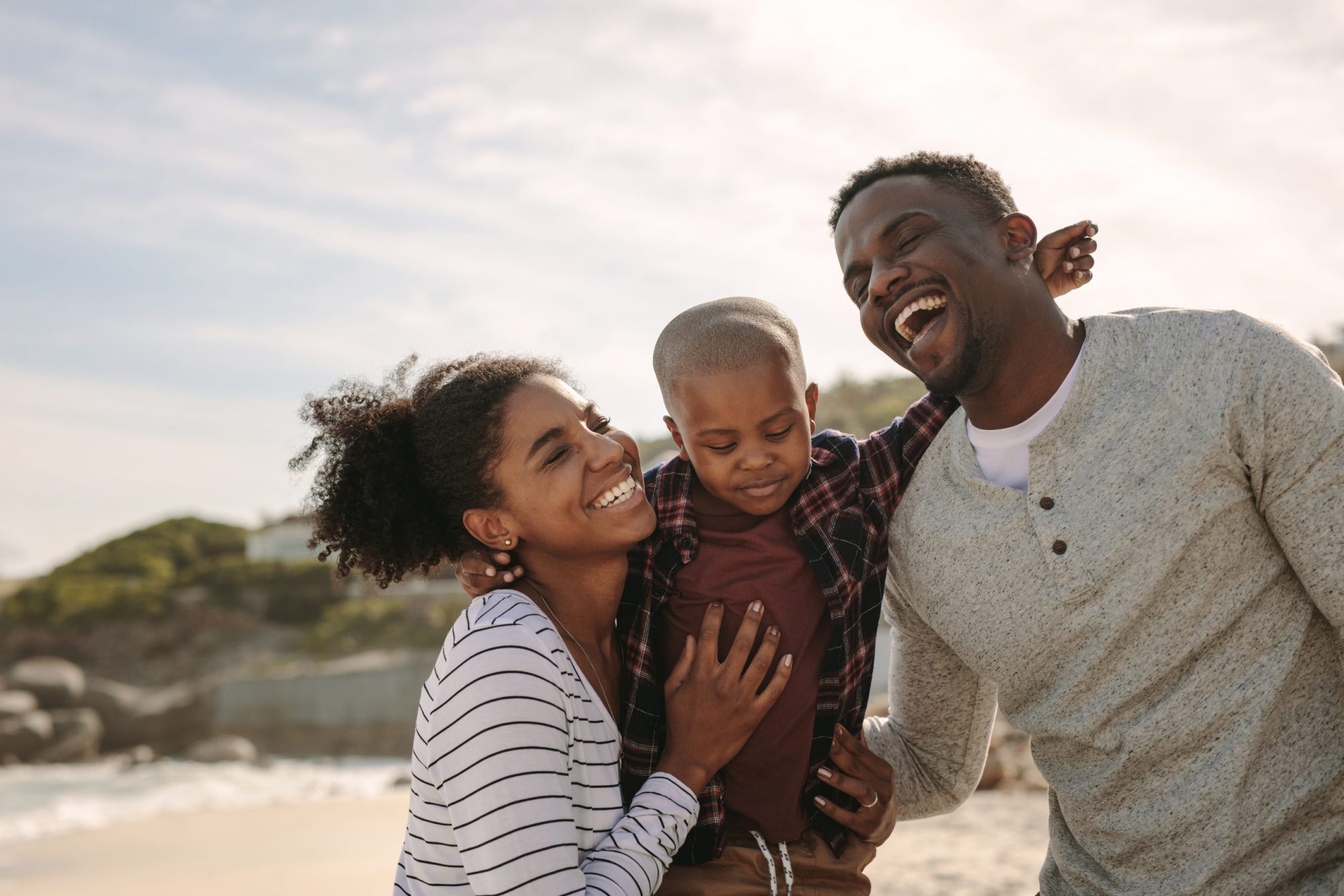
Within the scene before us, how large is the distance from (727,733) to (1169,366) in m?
1.35

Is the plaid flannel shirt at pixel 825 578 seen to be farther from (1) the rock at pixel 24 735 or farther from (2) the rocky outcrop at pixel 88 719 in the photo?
(1) the rock at pixel 24 735

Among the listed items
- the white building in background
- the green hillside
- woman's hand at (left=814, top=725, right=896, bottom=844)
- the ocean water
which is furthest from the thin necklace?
the white building in background

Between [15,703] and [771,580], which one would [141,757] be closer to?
[15,703]

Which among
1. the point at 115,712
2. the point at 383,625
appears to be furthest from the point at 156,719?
the point at 383,625

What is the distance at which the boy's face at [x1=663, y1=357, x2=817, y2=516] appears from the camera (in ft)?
9.75

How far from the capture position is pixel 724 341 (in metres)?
3.08

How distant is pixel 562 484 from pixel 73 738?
24.7m

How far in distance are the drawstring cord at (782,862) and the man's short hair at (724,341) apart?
1241 millimetres

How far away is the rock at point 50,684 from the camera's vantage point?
2470 centimetres

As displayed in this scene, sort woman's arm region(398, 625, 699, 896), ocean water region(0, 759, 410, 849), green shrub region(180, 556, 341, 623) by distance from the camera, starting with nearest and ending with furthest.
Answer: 1. woman's arm region(398, 625, 699, 896)
2. ocean water region(0, 759, 410, 849)
3. green shrub region(180, 556, 341, 623)

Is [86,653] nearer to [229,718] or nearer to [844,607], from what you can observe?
[229,718]

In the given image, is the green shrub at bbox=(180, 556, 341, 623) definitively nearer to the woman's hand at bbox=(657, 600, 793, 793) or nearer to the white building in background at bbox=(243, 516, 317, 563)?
the white building in background at bbox=(243, 516, 317, 563)

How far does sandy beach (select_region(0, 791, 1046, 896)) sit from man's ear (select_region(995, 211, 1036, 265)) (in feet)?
19.9

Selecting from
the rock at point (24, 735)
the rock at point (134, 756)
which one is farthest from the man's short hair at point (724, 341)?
the rock at point (24, 735)
